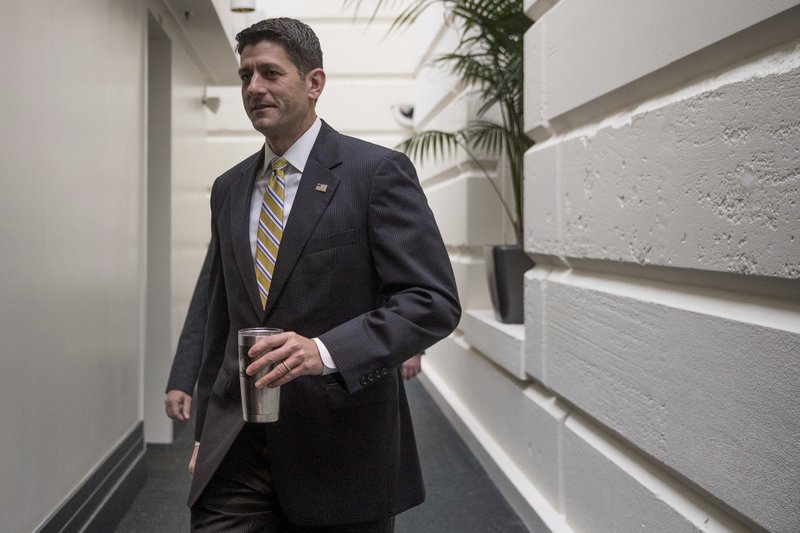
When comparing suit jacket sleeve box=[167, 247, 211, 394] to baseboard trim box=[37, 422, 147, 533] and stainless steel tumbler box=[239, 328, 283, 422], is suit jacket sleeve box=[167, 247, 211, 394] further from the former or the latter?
baseboard trim box=[37, 422, 147, 533]

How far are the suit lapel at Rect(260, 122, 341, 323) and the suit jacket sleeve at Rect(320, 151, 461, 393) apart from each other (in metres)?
0.11

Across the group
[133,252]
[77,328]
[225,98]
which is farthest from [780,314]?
[225,98]

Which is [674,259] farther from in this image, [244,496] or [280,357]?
[244,496]

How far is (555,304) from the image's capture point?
10.4 ft

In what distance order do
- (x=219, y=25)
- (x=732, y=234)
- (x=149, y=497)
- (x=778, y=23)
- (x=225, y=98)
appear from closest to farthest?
(x=778, y=23) < (x=732, y=234) < (x=149, y=497) < (x=219, y=25) < (x=225, y=98)

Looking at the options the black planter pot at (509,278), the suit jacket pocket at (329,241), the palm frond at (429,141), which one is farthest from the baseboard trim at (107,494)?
the palm frond at (429,141)

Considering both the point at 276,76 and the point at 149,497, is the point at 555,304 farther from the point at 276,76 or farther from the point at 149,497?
the point at 149,497

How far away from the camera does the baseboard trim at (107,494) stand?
2889mm

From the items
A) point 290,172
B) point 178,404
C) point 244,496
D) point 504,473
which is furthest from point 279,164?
point 504,473

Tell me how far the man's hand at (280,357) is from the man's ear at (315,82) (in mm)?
674

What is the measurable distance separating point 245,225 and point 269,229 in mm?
69

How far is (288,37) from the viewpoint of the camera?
188 centimetres

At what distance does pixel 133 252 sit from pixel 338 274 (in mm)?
2457

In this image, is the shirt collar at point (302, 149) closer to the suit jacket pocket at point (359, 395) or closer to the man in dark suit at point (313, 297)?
the man in dark suit at point (313, 297)
